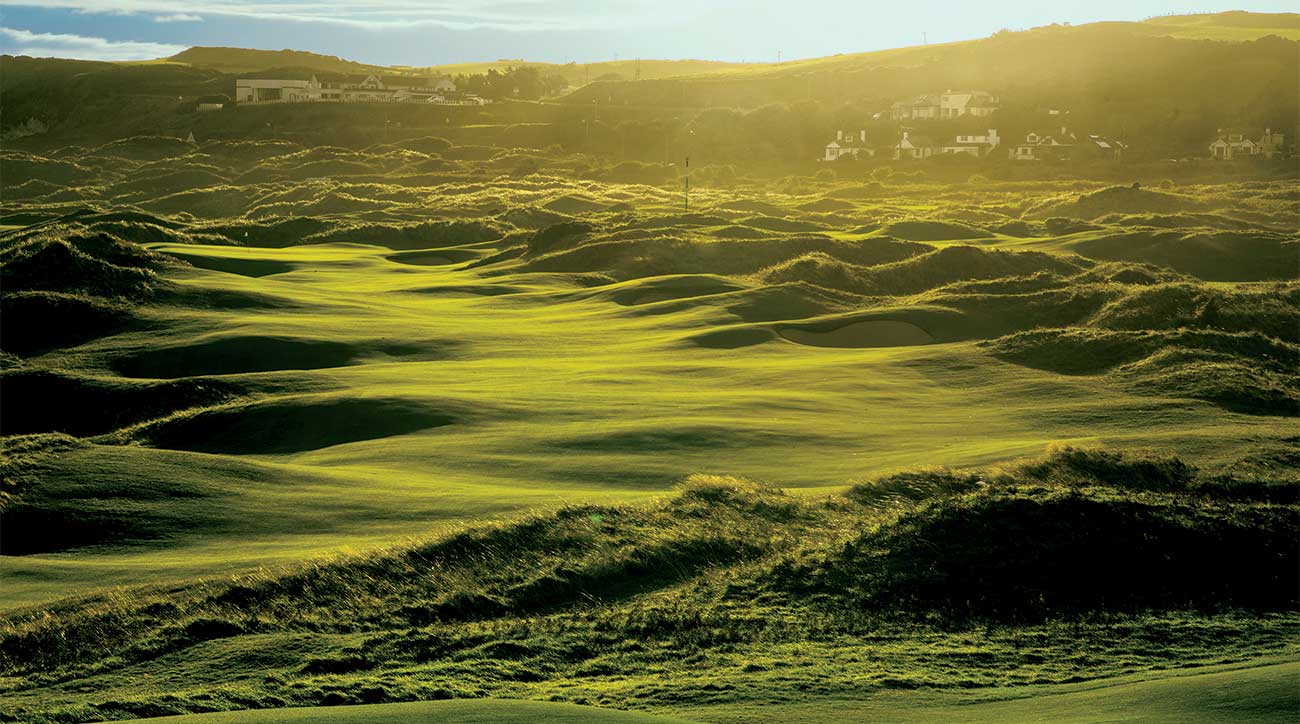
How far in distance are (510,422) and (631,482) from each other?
14.8 ft

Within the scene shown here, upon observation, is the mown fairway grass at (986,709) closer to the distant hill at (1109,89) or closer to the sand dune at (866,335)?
the sand dune at (866,335)

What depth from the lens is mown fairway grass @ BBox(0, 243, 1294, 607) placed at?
1731cm

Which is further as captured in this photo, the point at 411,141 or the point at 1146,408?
the point at 411,141

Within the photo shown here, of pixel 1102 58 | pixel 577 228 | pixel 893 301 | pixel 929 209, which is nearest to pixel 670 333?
pixel 893 301

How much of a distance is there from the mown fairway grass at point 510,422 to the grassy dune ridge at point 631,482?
0.39ft

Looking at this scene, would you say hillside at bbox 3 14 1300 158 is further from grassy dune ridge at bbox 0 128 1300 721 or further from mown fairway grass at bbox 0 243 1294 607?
mown fairway grass at bbox 0 243 1294 607

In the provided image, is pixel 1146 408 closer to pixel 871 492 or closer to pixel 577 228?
pixel 871 492

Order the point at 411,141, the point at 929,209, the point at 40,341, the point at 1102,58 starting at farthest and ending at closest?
the point at 1102,58, the point at 411,141, the point at 929,209, the point at 40,341

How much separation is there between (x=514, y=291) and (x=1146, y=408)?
24676mm

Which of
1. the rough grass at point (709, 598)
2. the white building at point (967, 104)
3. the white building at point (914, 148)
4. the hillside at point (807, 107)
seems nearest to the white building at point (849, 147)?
the white building at point (914, 148)

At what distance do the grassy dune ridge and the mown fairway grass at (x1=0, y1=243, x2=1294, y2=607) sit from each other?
4.7 inches

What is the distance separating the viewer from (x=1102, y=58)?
175 metres

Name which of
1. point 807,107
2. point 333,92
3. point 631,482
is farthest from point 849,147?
point 631,482

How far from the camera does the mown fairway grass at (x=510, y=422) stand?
1731 cm
